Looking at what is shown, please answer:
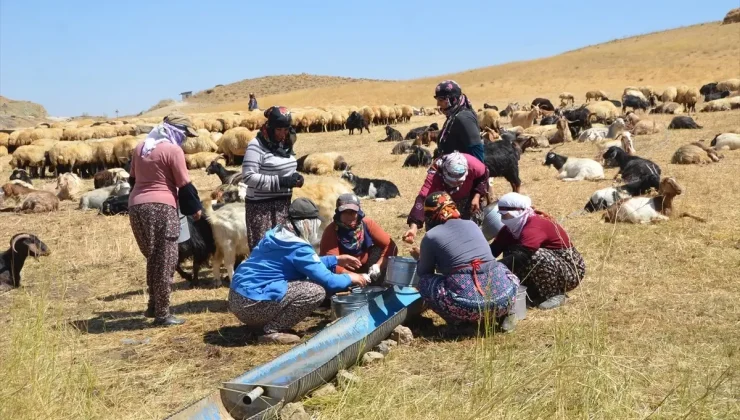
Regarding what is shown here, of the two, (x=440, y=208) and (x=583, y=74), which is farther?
A: (x=583, y=74)

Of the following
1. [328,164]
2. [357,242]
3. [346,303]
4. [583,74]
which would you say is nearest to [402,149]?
[328,164]

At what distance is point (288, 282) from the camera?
19.3ft

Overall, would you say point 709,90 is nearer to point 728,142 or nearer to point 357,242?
point 728,142

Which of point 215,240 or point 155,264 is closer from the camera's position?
point 155,264

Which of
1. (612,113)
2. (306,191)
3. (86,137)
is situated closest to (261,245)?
(306,191)

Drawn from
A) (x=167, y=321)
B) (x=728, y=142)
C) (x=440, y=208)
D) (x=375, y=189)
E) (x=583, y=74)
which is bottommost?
(x=167, y=321)

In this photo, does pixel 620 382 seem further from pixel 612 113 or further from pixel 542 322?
pixel 612 113

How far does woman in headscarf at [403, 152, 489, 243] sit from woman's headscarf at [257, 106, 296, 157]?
120 cm

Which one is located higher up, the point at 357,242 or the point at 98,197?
the point at 357,242

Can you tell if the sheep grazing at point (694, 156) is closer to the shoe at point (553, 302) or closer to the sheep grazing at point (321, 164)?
the sheep grazing at point (321, 164)

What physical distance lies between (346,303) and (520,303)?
1.30m

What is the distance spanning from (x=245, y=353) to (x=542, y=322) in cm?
220

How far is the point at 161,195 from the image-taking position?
6.09m

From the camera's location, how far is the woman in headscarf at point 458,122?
6.46m
